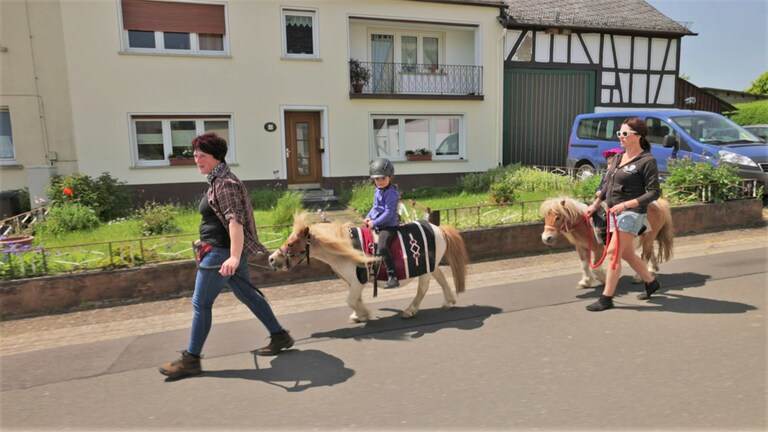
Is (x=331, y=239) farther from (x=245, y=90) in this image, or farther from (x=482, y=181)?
(x=245, y=90)

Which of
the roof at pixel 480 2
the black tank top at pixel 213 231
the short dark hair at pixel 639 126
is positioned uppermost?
the roof at pixel 480 2

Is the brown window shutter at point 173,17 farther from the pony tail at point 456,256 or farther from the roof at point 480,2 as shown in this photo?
the pony tail at point 456,256

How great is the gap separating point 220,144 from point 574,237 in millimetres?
4175

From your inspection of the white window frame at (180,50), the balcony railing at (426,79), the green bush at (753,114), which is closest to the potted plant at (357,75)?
the balcony railing at (426,79)

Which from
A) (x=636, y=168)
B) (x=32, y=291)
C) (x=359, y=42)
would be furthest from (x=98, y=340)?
(x=359, y=42)

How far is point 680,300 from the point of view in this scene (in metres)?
5.40

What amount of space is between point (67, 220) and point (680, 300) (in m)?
10.4

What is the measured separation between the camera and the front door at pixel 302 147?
14.9 m

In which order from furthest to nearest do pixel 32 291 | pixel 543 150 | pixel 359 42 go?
1. pixel 543 150
2. pixel 359 42
3. pixel 32 291

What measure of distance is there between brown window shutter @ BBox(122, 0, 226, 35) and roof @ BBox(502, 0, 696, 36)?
9.16 m

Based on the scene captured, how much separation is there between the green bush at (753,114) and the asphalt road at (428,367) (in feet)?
80.9

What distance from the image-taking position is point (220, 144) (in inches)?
159

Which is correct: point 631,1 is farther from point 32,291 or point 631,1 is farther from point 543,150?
point 32,291

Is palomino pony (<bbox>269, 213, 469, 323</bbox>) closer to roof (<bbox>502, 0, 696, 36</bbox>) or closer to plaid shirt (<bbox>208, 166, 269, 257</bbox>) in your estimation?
plaid shirt (<bbox>208, 166, 269, 257</bbox>)
